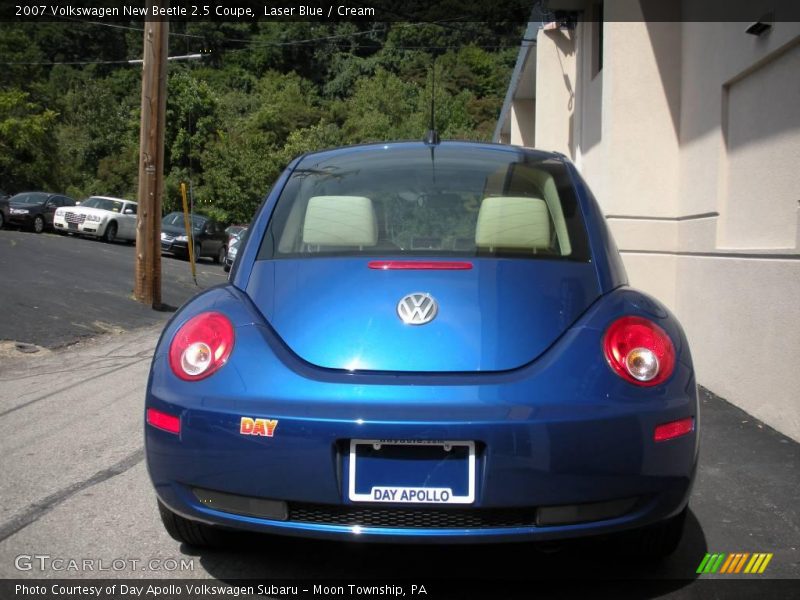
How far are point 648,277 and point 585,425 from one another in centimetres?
586

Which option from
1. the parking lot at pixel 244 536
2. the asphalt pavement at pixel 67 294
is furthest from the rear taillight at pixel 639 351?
the asphalt pavement at pixel 67 294

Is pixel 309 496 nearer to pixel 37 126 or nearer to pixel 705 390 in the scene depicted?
pixel 705 390

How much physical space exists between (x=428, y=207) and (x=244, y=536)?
59.4 inches

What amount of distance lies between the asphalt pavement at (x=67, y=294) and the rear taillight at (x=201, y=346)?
696 cm

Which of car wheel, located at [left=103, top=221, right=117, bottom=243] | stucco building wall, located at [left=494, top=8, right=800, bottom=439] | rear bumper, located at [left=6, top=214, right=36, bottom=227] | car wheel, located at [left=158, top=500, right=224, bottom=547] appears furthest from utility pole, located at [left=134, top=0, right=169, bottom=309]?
rear bumper, located at [left=6, top=214, right=36, bottom=227]

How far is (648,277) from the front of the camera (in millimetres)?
7855

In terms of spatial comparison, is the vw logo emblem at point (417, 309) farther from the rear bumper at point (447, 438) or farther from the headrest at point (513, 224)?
the headrest at point (513, 224)

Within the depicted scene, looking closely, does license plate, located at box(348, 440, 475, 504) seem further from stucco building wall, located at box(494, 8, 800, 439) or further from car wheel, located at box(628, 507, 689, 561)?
stucco building wall, located at box(494, 8, 800, 439)

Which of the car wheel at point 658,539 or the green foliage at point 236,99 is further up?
the green foliage at point 236,99

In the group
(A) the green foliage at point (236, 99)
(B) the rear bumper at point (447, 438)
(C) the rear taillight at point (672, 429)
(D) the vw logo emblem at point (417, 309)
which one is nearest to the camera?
(B) the rear bumper at point (447, 438)

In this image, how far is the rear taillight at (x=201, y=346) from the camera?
A: 2.56 m

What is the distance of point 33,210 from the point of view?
2544cm

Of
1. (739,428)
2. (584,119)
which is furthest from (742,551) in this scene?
(584,119)

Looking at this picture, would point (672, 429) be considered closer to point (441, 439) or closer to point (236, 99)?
point (441, 439)
